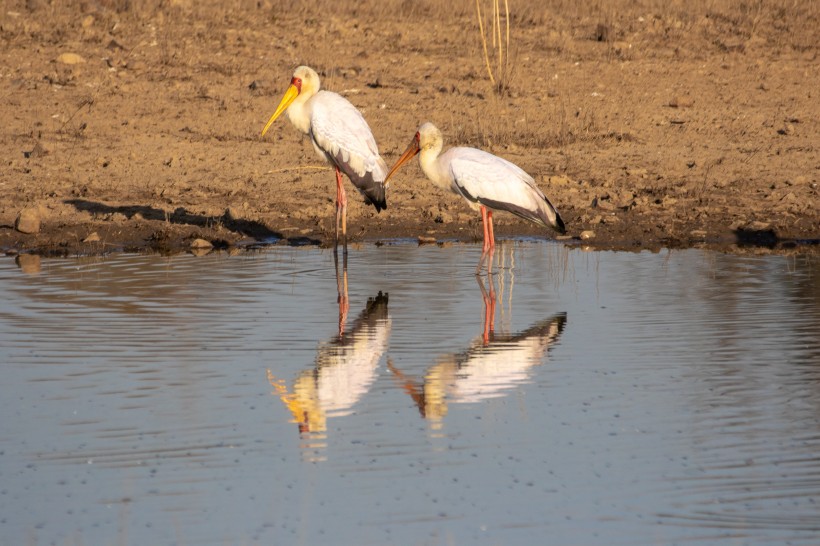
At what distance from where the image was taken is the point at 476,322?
302 inches

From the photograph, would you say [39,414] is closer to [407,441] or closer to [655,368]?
[407,441]

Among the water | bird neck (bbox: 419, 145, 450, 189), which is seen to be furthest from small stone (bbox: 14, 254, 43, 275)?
bird neck (bbox: 419, 145, 450, 189)

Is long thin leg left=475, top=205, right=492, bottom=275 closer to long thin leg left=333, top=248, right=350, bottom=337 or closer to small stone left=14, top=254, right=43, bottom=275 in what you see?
long thin leg left=333, top=248, right=350, bottom=337

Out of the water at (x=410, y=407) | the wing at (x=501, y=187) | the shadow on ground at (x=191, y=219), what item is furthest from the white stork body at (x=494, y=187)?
the shadow on ground at (x=191, y=219)

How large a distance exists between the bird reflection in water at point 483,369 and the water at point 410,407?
2 centimetres

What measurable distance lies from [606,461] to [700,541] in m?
0.83

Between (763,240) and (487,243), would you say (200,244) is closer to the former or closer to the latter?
(487,243)

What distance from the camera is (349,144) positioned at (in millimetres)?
10344

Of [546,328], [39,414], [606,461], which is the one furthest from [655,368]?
[39,414]

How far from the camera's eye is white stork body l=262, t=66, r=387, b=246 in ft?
33.7

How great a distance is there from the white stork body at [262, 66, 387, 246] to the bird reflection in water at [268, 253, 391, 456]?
243 centimetres

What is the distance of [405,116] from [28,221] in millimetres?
4217

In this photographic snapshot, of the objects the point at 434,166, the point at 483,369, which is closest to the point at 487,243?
the point at 434,166

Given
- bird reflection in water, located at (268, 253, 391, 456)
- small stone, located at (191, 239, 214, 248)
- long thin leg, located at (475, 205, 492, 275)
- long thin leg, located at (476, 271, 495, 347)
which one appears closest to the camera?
bird reflection in water, located at (268, 253, 391, 456)
